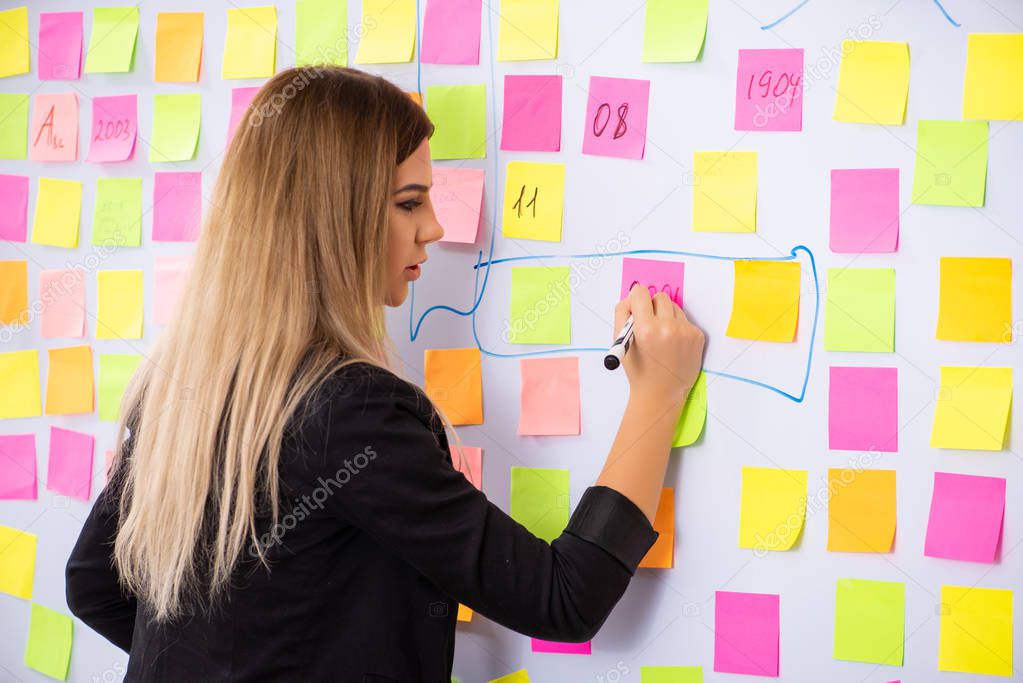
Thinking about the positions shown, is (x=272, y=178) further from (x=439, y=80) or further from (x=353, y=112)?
(x=439, y=80)

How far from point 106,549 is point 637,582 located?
0.59 metres

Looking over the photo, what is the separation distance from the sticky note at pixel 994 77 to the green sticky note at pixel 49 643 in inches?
52.0

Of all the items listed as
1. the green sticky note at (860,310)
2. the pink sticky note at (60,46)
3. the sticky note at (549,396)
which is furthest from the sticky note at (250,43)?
the green sticky note at (860,310)

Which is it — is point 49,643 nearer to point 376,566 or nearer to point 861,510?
point 376,566

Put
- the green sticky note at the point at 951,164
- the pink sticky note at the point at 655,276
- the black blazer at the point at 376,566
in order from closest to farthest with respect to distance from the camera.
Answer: the black blazer at the point at 376,566 → the green sticky note at the point at 951,164 → the pink sticky note at the point at 655,276

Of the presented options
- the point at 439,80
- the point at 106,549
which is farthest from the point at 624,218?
the point at 106,549

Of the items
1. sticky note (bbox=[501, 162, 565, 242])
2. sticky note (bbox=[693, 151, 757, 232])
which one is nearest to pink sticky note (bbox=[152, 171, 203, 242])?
sticky note (bbox=[501, 162, 565, 242])

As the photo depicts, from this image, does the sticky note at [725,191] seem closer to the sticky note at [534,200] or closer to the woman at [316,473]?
the sticky note at [534,200]

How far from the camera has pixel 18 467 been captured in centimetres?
135

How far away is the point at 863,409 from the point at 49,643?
1.16 meters

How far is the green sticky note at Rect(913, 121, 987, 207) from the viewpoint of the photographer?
2.93ft

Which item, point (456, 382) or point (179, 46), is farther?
point (179, 46)

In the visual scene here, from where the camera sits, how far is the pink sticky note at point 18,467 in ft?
4.42

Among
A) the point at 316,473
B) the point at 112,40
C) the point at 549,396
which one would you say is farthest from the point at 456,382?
the point at 112,40
